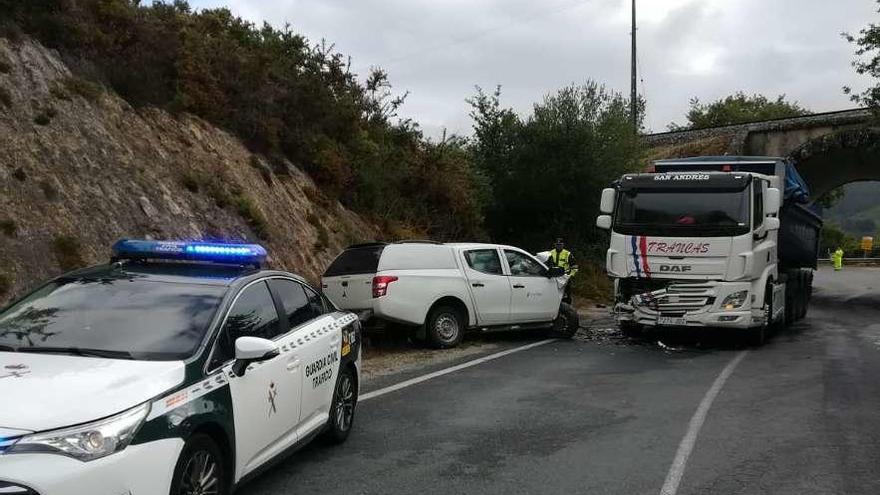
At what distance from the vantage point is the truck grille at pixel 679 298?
13227 millimetres

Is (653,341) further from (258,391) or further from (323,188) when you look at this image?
(258,391)

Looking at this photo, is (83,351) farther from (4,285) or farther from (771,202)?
(771,202)

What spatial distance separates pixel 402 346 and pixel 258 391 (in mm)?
7982

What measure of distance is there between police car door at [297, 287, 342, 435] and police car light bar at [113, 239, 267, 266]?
0.71 m

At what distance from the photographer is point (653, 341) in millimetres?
14414

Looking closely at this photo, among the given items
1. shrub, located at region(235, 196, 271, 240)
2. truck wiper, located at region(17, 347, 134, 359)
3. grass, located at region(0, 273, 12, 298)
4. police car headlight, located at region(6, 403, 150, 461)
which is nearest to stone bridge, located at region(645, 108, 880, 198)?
shrub, located at region(235, 196, 271, 240)

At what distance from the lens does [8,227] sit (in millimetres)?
10984

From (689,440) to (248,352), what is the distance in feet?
13.4

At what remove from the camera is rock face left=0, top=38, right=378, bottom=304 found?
456 inches

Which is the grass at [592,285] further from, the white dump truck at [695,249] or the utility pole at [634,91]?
the white dump truck at [695,249]

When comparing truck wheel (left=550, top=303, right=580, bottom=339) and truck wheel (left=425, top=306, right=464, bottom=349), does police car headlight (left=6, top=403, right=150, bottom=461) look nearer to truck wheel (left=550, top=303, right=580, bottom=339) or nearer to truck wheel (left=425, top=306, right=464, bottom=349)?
truck wheel (left=425, top=306, right=464, bottom=349)

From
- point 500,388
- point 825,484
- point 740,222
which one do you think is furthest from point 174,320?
point 740,222

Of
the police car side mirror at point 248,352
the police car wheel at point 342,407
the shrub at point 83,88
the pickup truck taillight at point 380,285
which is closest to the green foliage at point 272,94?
the shrub at point 83,88

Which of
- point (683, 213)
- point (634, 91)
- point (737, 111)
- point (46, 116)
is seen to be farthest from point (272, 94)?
point (737, 111)
